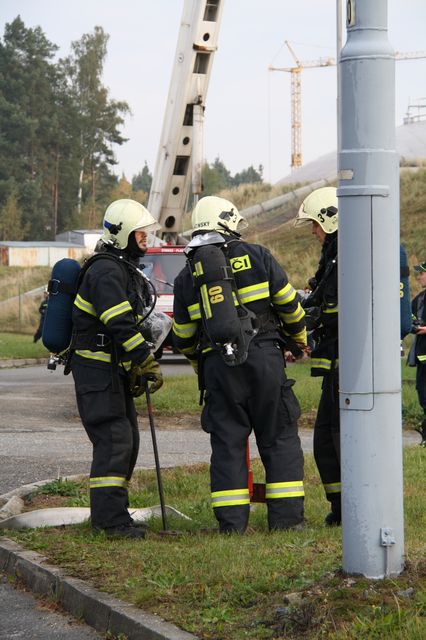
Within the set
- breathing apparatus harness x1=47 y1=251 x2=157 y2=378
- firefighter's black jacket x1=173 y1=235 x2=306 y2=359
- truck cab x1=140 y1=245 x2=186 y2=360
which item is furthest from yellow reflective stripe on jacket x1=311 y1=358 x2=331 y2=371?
truck cab x1=140 y1=245 x2=186 y2=360

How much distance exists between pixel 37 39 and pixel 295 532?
282 ft

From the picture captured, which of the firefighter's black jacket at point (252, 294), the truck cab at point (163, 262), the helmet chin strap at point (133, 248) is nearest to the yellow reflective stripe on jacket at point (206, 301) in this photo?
the firefighter's black jacket at point (252, 294)

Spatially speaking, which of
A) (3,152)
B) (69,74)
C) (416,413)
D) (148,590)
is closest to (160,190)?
(416,413)

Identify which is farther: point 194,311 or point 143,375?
point 143,375

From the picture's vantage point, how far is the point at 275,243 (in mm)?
45219

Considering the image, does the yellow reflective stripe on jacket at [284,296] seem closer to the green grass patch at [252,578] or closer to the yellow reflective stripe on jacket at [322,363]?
the yellow reflective stripe on jacket at [322,363]

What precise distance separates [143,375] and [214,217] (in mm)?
1045

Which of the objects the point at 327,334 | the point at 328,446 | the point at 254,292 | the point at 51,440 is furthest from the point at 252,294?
the point at 51,440

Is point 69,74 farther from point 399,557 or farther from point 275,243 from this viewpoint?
point 399,557

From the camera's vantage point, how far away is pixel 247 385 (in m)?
7.08

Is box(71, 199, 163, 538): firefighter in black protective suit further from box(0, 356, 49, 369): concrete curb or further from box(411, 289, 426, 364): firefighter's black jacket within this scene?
box(0, 356, 49, 369): concrete curb

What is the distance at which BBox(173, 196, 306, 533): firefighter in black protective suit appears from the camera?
277 inches

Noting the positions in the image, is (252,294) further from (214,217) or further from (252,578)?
(252,578)

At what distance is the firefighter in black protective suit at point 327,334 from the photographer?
7270 millimetres
